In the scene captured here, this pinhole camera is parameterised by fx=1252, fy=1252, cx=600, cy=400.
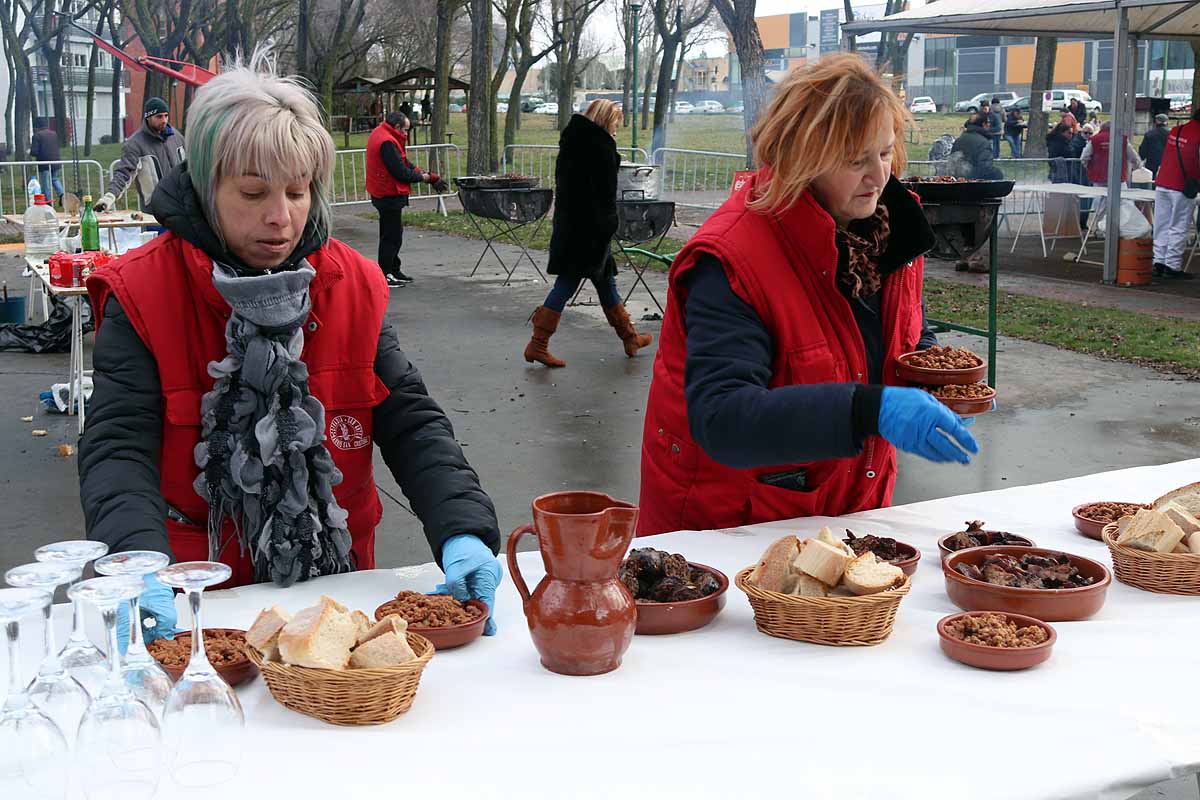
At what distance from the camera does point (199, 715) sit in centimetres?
144

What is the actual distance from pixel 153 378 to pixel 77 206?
9214 millimetres

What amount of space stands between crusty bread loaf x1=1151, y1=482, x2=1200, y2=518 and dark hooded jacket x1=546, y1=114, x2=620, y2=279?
662cm

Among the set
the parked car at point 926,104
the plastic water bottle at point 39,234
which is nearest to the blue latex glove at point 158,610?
the plastic water bottle at point 39,234

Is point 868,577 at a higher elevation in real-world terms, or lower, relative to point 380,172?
lower

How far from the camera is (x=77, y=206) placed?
1059 centimetres

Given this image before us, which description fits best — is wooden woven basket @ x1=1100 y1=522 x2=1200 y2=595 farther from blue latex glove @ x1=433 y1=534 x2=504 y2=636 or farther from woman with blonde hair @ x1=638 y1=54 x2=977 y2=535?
blue latex glove @ x1=433 y1=534 x2=504 y2=636

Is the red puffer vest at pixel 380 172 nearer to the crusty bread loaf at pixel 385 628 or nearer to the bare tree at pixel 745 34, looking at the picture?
the bare tree at pixel 745 34

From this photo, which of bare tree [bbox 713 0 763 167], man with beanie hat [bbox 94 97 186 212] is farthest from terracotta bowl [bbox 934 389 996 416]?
bare tree [bbox 713 0 763 167]

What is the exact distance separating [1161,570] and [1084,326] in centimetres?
856

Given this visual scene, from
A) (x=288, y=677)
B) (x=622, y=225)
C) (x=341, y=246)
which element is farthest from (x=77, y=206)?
(x=288, y=677)

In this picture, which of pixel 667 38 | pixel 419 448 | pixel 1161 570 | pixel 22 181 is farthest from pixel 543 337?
pixel 667 38

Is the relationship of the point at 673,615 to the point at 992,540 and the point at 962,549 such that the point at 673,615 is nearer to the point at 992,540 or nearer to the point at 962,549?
the point at 962,549

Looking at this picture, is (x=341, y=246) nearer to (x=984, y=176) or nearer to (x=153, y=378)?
(x=153, y=378)

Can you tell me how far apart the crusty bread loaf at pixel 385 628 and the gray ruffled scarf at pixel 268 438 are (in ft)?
1.88
